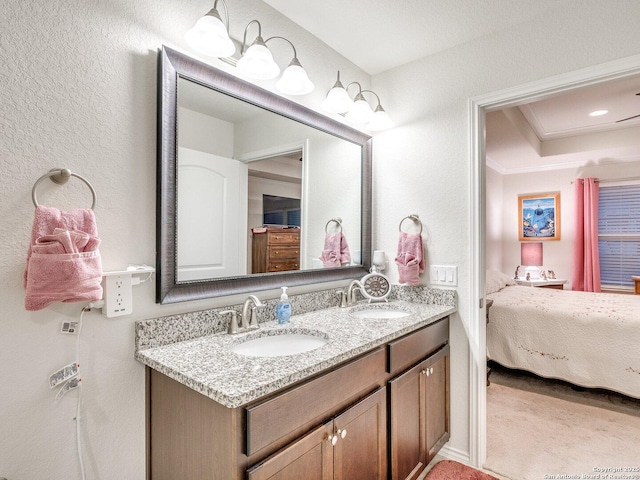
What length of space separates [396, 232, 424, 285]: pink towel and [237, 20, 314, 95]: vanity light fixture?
1097mm

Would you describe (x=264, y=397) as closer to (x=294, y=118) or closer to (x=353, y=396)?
(x=353, y=396)

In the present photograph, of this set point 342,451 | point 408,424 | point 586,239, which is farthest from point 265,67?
point 586,239

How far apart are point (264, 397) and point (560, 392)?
3.01 metres

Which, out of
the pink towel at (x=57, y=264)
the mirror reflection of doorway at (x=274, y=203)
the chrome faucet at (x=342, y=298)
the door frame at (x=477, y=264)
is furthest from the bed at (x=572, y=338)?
the pink towel at (x=57, y=264)

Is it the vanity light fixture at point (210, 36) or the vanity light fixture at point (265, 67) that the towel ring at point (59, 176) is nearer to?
the vanity light fixture at point (210, 36)

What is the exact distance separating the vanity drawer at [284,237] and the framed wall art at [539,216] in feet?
15.7

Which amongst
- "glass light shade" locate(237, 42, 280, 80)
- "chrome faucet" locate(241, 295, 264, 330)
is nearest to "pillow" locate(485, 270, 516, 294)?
"chrome faucet" locate(241, 295, 264, 330)

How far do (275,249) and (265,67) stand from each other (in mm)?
847

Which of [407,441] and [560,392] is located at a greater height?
[407,441]

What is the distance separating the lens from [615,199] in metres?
4.86

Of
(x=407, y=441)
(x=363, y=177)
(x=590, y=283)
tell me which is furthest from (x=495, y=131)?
(x=407, y=441)

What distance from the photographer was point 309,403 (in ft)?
3.69

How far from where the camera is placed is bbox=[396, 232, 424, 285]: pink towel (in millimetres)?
2148

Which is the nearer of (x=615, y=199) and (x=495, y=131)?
(x=495, y=131)
